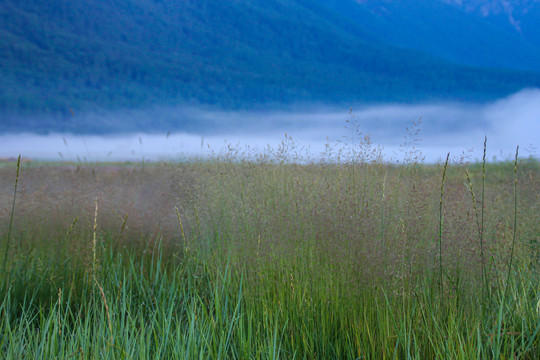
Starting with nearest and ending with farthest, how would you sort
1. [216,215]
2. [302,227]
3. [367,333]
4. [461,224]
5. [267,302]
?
[367,333]
[461,224]
[267,302]
[302,227]
[216,215]

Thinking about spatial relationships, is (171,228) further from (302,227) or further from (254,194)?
(302,227)

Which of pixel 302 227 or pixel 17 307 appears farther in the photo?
pixel 17 307

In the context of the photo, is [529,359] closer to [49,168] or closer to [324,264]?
[324,264]

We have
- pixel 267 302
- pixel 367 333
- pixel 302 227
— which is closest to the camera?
pixel 367 333

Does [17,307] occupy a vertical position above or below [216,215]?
below

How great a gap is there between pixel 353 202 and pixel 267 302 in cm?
79

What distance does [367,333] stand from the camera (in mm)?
2137

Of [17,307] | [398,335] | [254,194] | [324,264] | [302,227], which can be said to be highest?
[254,194]

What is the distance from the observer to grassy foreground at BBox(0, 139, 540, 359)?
6.97ft

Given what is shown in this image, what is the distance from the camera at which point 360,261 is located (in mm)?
2246

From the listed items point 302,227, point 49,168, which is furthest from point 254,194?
point 49,168

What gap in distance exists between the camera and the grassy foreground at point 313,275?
6.97 feet

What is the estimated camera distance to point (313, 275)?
7.91ft

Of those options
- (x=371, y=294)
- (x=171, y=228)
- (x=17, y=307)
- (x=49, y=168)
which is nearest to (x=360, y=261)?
(x=371, y=294)
